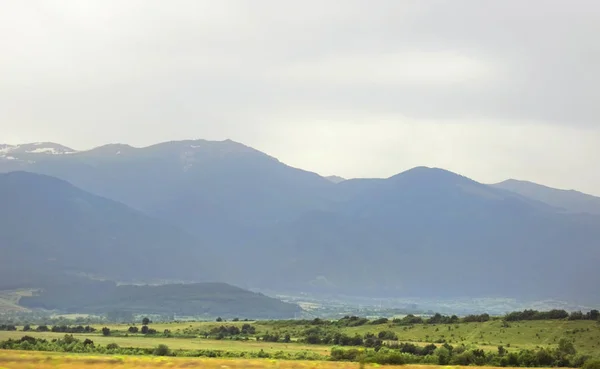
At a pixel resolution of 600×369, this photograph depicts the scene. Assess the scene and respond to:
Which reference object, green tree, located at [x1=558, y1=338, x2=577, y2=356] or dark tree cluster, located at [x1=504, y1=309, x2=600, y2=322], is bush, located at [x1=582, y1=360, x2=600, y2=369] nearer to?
green tree, located at [x1=558, y1=338, x2=577, y2=356]

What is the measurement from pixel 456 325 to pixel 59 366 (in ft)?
258

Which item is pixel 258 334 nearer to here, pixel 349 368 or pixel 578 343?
pixel 578 343

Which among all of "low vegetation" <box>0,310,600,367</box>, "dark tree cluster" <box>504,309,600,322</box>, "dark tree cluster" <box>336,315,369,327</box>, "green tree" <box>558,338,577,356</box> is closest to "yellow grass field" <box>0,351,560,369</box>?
"low vegetation" <box>0,310,600,367</box>

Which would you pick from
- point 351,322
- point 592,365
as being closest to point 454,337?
point 351,322

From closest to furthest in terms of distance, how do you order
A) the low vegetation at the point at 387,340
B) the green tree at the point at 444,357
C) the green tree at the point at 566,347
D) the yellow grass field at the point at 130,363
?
the yellow grass field at the point at 130,363
the green tree at the point at 444,357
the low vegetation at the point at 387,340
the green tree at the point at 566,347

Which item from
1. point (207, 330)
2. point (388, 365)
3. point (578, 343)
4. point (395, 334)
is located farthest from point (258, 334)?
point (388, 365)

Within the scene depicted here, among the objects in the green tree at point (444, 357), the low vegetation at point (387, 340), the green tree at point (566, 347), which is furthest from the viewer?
the green tree at point (566, 347)

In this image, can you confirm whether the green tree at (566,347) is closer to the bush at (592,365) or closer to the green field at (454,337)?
the green field at (454,337)

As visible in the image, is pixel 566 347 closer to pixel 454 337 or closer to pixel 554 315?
pixel 454 337

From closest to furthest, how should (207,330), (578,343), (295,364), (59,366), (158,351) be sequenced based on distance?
(59,366) < (295,364) < (158,351) < (578,343) < (207,330)

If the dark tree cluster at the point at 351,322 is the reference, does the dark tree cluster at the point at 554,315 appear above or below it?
above

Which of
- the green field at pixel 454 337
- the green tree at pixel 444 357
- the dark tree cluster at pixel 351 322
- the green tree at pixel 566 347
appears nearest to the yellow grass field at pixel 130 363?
the green tree at pixel 444 357

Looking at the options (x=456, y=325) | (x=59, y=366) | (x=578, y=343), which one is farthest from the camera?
(x=456, y=325)

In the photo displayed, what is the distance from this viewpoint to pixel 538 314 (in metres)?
113
